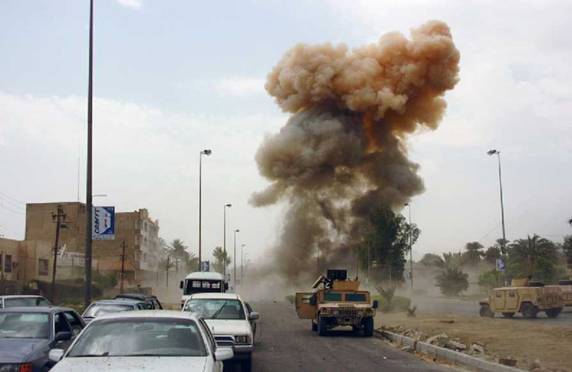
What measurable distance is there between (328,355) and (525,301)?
16.6 meters

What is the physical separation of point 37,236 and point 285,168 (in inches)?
1565

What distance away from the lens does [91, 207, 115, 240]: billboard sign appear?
21156 millimetres

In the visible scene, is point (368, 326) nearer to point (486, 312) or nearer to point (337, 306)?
point (337, 306)

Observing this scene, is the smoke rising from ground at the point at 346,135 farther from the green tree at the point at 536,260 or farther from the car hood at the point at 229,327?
the car hood at the point at 229,327

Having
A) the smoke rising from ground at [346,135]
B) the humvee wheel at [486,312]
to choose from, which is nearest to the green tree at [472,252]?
the smoke rising from ground at [346,135]

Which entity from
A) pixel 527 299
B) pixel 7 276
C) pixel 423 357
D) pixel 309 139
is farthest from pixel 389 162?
pixel 423 357

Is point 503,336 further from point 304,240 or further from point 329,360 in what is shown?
point 304,240

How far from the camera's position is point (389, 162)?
150 feet

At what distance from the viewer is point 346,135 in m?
44.6

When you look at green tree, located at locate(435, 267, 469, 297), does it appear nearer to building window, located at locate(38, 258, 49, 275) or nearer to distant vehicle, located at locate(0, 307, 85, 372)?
building window, located at locate(38, 258, 49, 275)

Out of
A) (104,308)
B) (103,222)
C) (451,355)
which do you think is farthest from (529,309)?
(104,308)

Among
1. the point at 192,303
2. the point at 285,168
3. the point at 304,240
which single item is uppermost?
the point at 285,168

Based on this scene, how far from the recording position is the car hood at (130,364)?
5934mm

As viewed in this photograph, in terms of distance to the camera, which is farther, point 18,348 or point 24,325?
point 24,325
